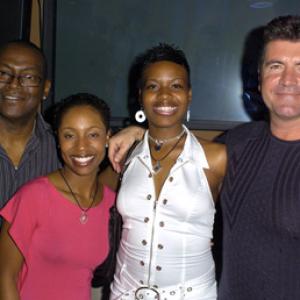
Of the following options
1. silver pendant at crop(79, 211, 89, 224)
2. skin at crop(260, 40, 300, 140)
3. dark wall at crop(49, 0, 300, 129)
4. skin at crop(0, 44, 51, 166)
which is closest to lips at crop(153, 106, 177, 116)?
skin at crop(260, 40, 300, 140)

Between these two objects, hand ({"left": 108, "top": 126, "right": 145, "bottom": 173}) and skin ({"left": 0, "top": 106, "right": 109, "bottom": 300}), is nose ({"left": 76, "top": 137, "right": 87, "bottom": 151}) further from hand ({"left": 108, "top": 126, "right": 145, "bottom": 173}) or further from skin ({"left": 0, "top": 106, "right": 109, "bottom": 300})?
hand ({"left": 108, "top": 126, "right": 145, "bottom": 173})

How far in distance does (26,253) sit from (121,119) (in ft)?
4.00

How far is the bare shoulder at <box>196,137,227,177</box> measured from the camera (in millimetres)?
1653

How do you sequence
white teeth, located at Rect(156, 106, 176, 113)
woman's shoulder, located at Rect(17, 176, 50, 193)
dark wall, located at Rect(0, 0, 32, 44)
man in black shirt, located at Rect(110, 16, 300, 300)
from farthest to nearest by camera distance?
dark wall, located at Rect(0, 0, 32, 44)
white teeth, located at Rect(156, 106, 176, 113)
woman's shoulder, located at Rect(17, 176, 50, 193)
man in black shirt, located at Rect(110, 16, 300, 300)

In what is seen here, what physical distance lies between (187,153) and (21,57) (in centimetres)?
82

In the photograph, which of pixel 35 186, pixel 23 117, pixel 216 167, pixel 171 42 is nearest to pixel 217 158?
pixel 216 167

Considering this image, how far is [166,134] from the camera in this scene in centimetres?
173

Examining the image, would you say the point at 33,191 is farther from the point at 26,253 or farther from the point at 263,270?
the point at 263,270

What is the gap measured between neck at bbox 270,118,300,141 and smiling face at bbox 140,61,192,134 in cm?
34

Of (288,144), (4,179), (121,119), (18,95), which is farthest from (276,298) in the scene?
(121,119)

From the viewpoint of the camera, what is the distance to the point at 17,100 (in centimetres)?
182

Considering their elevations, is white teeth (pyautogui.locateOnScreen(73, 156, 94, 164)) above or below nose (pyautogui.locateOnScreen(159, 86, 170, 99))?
below

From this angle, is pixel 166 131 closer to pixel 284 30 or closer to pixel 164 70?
pixel 164 70

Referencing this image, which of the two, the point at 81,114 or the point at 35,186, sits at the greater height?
the point at 81,114
